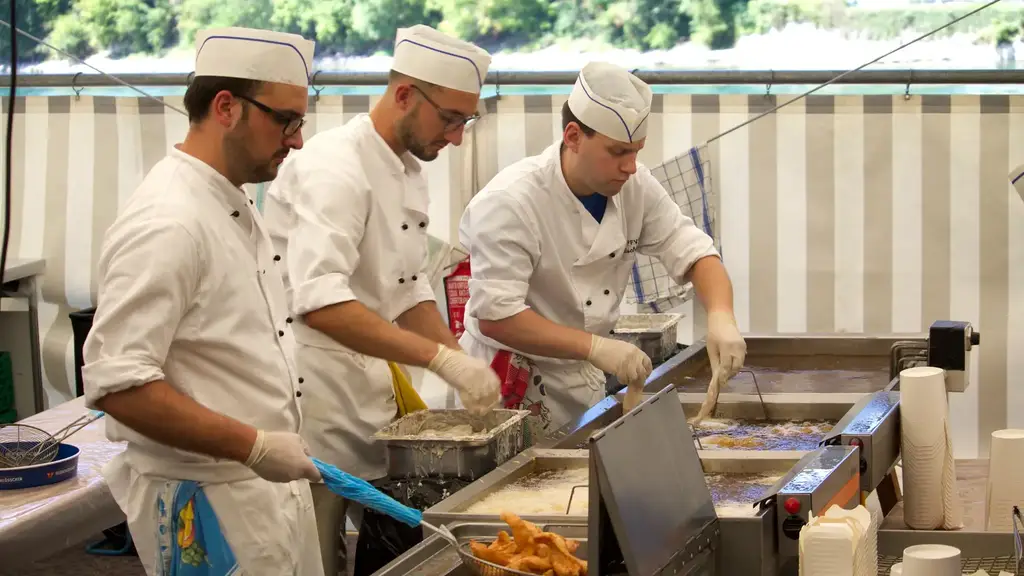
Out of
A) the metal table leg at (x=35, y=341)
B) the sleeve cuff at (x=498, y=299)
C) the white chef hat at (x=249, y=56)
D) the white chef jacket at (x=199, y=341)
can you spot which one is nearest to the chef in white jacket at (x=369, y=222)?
the sleeve cuff at (x=498, y=299)

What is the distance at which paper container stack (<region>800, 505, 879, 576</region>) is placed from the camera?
152 cm

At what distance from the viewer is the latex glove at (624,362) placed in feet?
9.06

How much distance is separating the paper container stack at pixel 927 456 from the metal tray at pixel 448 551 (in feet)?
2.55

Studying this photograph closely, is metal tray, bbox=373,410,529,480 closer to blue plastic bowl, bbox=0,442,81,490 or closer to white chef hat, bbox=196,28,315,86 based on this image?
white chef hat, bbox=196,28,315,86

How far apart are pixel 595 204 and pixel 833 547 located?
5.55 ft

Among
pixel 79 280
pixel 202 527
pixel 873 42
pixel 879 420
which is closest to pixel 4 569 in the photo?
pixel 202 527

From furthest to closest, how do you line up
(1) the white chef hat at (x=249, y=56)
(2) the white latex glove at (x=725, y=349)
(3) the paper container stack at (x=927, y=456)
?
(2) the white latex glove at (x=725, y=349) < (3) the paper container stack at (x=927, y=456) < (1) the white chef hat at (x=249, y=56)

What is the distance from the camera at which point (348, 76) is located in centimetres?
475

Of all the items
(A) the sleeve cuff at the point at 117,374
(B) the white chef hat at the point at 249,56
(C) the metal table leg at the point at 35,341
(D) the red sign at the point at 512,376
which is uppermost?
(B) the white chef hat at the point at 249,56

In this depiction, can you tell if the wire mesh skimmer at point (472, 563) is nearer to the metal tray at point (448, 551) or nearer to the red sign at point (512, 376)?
the metal tray at point (448, 551)

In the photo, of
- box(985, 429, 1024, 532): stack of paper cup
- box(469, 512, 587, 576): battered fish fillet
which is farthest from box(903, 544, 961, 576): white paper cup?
box(985, 429, 1024, 532): stack of paper cup

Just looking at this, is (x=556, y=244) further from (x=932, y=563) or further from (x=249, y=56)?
(x=932, y=563)

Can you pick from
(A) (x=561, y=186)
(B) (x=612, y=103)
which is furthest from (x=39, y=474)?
(B) (x=612, y=103)

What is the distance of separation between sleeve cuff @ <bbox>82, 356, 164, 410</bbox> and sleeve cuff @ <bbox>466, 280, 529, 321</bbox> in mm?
1126
